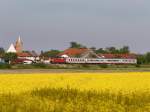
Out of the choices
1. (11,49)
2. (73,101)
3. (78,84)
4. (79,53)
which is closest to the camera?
(73,101)

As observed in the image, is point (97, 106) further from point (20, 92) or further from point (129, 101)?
point (20, 92)

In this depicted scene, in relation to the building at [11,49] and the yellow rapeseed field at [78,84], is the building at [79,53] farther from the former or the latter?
the yellow rapeseed field at [78,84]

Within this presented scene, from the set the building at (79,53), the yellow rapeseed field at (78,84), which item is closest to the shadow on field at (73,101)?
the yellow rapeseed field at (78,84)

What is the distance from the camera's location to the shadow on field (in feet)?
48.8

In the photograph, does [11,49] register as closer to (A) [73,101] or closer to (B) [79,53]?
→ (B) [79,53]

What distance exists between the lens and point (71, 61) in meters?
114

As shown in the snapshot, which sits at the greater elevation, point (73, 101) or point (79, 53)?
point (79, 53)

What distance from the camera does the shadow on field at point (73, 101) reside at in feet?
48.8

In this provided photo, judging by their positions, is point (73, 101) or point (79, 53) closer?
point (73, 101)

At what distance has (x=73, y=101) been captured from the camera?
16.6 meters

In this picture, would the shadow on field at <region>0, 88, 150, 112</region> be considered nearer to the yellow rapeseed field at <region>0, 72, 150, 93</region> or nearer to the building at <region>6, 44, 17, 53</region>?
the yellow rapeseed field at <region>0, 72, 150, 93</region>

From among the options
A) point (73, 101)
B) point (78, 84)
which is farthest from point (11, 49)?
point (73, 101)

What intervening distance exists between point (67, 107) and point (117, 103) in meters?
2.26

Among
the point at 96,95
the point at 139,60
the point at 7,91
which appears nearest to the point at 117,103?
the point at 96,95
